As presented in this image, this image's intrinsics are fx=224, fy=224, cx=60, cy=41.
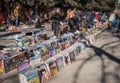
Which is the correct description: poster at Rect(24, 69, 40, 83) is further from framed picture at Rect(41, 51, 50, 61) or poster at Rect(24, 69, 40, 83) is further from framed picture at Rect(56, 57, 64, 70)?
framed picture at Rect(41, 51, 50, 61)

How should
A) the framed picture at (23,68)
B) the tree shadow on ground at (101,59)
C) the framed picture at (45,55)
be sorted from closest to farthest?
the framed picture at (23,68), the tree shadow on ground at (101,59), the framed picture at (45,55)

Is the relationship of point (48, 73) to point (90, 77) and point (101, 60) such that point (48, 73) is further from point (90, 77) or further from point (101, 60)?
point (101, 60)

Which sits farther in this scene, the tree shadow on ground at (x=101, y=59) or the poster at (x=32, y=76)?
the tree shadow on ground at (x=101, y=59)

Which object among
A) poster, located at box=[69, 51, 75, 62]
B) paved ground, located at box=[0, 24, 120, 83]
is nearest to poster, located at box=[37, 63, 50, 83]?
paved ground, located at box=[0, 24, 120, 83]

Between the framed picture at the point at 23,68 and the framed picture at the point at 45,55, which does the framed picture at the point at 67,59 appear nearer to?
the framed picture at the point at 45,55

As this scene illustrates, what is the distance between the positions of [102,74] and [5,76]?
3543 mm

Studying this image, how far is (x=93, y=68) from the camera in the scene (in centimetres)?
873

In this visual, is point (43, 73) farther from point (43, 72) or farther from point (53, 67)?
point (53, 67)

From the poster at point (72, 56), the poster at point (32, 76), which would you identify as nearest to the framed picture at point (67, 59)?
the poster at point (72, 56)

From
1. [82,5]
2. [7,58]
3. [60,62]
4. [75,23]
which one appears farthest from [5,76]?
[82,5]

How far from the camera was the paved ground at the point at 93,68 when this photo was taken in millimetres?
7487

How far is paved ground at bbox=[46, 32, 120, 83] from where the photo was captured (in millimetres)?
7487

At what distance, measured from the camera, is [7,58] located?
873 cm

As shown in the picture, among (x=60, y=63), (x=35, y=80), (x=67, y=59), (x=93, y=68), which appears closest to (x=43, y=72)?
A: (x=35, y=80)
